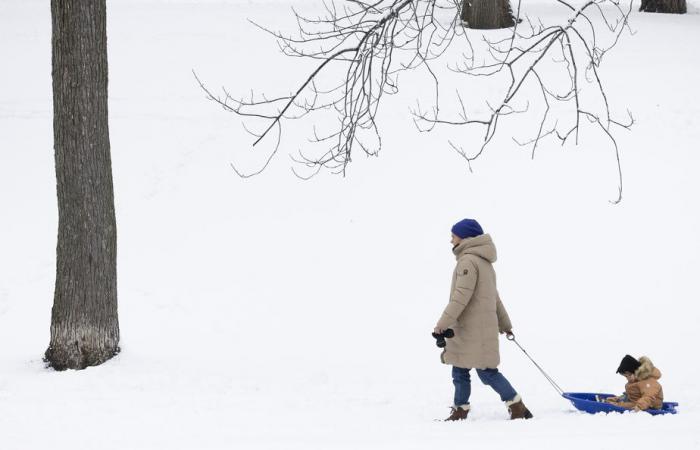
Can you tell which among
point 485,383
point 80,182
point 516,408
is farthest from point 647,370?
point 80,182

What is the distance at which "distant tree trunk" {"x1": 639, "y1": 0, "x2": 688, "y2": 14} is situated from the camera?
64.2ft

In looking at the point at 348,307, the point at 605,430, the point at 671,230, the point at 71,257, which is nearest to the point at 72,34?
the point at 71,257

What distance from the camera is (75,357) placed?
7.79m

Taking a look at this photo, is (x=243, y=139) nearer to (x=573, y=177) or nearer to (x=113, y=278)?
(x=573, y=177)

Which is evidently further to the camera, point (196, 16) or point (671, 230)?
point (196, 16)

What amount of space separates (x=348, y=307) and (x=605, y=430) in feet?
16.7

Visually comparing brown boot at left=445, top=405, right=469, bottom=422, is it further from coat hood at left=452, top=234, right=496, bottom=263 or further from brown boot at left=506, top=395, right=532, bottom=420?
coat hood at left=452, top=234, right=496, bottom=263

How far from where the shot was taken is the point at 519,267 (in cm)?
1063

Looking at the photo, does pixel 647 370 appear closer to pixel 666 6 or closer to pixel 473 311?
pixel 473 311

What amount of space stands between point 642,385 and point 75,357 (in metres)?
5.00

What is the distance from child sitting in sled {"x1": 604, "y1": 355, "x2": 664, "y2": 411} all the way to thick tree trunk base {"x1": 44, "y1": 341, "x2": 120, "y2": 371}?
4.66 m

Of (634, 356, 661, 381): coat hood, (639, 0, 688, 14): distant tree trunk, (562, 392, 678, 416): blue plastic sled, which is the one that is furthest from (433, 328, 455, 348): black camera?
(639, 0, 688, 14): distant tree trunk

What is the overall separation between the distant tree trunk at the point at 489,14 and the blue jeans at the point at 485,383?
489 inches

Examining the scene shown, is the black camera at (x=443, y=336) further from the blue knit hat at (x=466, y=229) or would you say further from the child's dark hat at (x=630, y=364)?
the child's dark hat at (x=630, y=364)
